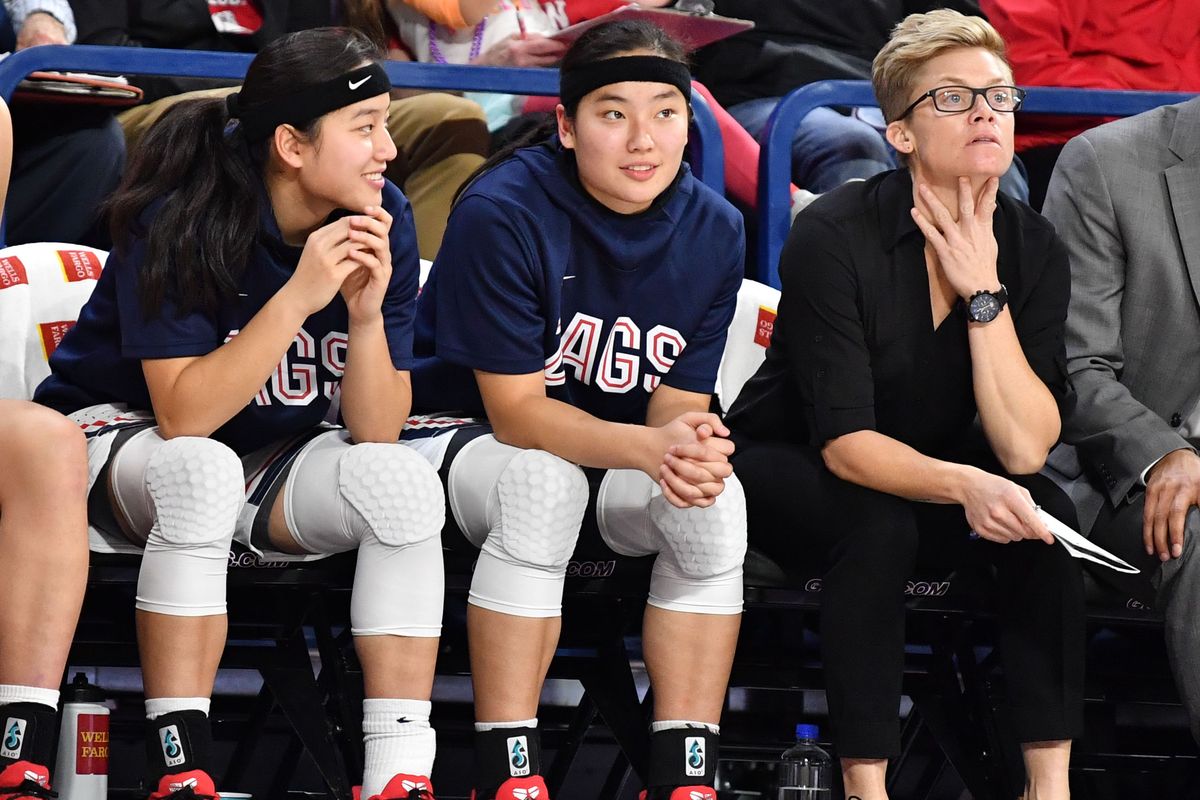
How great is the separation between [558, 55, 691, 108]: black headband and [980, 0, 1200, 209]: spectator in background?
1540 millimetres

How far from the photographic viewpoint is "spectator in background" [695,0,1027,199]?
142 inches

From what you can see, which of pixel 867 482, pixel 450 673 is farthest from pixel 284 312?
pixel 867 482

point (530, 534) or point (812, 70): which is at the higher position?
point (812, 70)

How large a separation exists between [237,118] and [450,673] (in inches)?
39.6

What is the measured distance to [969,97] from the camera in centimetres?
263

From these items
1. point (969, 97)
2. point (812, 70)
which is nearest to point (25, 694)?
point (969, 97)

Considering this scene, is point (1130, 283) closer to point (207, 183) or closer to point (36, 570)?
point (207, 183)

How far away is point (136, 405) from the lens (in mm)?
2576

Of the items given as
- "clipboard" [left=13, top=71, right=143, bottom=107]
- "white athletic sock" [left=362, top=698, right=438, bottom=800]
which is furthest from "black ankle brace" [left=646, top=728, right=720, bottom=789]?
"clipboard" [left=13, top=71, right=143, bottom=107]

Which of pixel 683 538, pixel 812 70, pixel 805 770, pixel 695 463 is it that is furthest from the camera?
pixel 812 70

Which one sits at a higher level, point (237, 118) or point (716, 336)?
point (237, 118)

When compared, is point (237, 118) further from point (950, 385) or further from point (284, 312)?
point (950, 385)

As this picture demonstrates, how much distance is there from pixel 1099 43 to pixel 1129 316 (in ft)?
4.63

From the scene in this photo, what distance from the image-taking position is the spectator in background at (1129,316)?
2.64 metres
